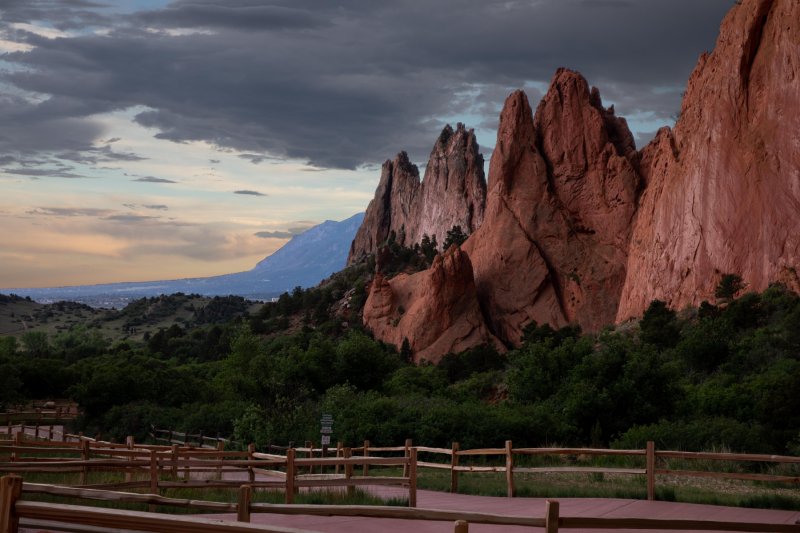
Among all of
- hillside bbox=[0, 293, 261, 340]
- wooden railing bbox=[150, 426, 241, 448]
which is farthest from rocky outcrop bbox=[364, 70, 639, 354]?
hillside bbox=[0, 293, 261, 340]

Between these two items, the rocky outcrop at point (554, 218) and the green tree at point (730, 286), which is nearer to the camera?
the green tree at point (730, 286)

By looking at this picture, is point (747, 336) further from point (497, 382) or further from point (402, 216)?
point (402, 216)

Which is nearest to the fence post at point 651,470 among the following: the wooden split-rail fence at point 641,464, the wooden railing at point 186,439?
the wooden split-rail fence at point 641,464

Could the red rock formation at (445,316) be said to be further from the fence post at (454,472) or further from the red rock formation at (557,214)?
the fence post at (454,472)

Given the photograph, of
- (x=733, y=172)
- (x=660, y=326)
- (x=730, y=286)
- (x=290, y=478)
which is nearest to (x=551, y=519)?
(x=290, y=478)

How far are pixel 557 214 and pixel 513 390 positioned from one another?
142 feet

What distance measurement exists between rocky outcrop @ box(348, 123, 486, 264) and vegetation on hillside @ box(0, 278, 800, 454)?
5481cm

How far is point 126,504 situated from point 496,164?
240 ft

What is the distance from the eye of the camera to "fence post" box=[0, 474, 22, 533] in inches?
208

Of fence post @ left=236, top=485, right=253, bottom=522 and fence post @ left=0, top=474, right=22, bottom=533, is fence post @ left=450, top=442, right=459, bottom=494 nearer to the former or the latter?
fence post @ left=236, top=485, right=253, bottom=522

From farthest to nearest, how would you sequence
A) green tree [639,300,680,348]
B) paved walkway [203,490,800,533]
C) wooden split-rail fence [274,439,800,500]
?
green tree [639,300,680,348] < wooden split-rail fence [274,439,800,500] < paved walkway [203,490,800,533]

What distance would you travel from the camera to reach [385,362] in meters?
47.9

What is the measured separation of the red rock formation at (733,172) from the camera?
55.9 m

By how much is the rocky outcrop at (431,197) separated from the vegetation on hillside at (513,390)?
54.8 meters
